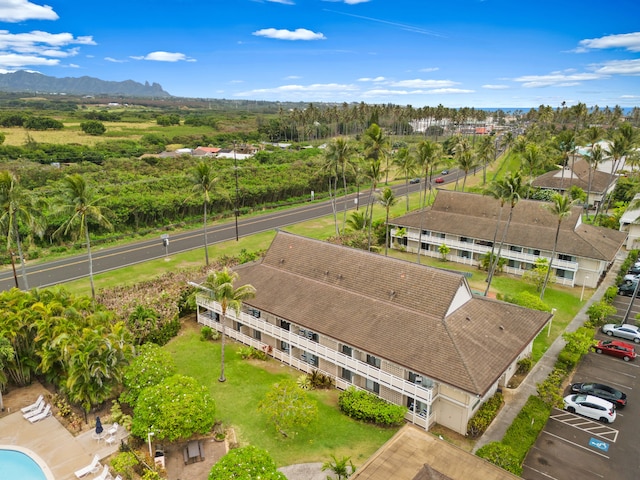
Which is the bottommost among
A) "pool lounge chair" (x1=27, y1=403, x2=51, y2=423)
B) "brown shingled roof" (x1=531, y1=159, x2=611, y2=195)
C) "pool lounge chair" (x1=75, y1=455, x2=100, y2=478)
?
"pool lounge chair" (x1=27, y1=403, x2=51, y2=423)

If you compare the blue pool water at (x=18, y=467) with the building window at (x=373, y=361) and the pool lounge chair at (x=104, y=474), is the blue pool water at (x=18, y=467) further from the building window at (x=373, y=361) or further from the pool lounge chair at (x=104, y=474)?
the building window at (x=373, y=361)

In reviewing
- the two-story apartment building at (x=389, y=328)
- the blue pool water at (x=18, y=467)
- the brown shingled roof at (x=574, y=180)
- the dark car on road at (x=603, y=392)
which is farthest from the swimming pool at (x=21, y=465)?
the brown shingled roof at (x=574, y=180)

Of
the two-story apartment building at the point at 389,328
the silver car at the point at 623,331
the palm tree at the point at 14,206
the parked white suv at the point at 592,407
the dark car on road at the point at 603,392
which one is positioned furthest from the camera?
the silver car at the point at 623,331

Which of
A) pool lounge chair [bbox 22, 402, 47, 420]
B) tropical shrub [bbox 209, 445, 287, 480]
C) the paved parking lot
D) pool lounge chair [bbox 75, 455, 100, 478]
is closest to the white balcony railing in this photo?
the paved parking lot

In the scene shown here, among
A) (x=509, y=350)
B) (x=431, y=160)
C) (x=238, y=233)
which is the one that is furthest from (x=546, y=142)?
(x=509, y=350)

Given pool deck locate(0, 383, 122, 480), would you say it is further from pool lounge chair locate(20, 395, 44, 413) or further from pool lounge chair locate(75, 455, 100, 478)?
pool lounge chair locate(20, 395, 44, 413)

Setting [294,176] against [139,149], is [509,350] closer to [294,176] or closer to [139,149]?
[294,176]

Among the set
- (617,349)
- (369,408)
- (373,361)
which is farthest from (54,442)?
(617,349)
